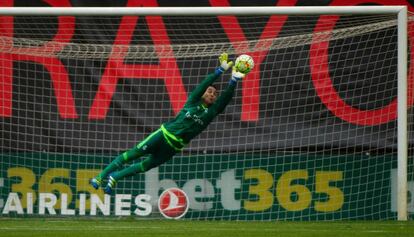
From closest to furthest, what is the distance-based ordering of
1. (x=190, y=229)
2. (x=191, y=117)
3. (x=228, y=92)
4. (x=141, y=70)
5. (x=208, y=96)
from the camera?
(x=190, y=229) → (x=228, y=92) → (x=191, y=117) → (x=208, y=96) → (x=141, y=70)

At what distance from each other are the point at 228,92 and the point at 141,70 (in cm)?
243

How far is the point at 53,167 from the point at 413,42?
550 centimetres

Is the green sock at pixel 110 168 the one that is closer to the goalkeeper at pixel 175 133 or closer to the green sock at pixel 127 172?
the goalkeeper at pixel 175 133

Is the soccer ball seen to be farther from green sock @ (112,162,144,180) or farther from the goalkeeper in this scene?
green sock @ (112,162,144,180)

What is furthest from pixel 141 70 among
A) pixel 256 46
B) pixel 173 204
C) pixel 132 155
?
pixel 132 155

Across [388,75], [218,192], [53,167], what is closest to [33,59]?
[53,167]

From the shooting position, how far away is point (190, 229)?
31.6 feet

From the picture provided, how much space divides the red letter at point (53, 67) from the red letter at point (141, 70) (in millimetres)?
426

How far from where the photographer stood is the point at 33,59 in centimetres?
1227

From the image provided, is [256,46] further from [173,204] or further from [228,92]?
[173,204]

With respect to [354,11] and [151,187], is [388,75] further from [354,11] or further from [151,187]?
[151,187]

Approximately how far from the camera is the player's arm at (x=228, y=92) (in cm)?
1002

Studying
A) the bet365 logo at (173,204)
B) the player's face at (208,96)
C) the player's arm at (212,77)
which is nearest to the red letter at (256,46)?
the bet365 logo at (173,204)

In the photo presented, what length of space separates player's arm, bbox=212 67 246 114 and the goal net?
1913mm
